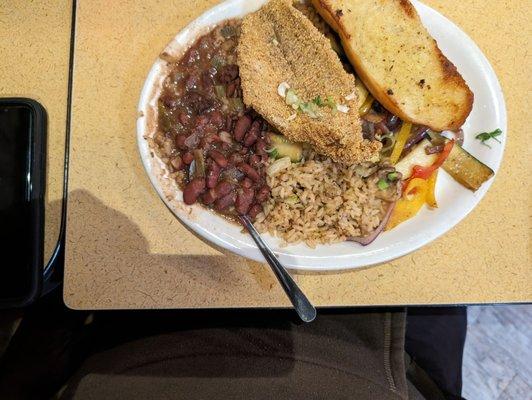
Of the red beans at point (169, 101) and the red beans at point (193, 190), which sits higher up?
the red beans at point (169, 101)

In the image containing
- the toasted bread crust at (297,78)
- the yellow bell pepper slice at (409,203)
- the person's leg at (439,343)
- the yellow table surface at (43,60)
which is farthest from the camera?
the person's leg at (439,343)

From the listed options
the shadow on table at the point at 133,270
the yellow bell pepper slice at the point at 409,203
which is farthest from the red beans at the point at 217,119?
the yellow bell pepper slice at the point at 409,203

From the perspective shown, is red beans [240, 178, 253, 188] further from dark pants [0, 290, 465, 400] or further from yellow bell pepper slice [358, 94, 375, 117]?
dark pants [0, 290, 465, 400]

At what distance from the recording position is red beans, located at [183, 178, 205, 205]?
1.57 m

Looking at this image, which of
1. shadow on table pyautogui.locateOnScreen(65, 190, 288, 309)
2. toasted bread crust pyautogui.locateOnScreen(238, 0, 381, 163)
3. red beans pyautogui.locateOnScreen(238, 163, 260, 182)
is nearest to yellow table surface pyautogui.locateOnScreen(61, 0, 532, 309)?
shadow on table pyautogui.locateOnScreen(65, 190, 288, 309)

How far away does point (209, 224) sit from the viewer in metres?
1.59

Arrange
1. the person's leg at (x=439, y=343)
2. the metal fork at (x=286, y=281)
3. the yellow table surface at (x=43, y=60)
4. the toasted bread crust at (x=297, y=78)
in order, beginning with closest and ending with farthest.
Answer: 1. the metal fork at (x=286, y=281)
2. the toasted bread crust at (x=297, y=78)
3. the yellow table surface at (x=43, y=60)
4. the person's leg at (x=439, y=343)

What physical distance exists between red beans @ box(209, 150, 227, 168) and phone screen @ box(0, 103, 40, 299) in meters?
0.69

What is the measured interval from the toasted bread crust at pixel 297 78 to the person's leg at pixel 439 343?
1.09m

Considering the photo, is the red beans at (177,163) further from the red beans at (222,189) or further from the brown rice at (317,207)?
the brown rice at (317,207)

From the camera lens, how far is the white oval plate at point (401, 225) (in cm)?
158

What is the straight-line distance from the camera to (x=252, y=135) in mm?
1604

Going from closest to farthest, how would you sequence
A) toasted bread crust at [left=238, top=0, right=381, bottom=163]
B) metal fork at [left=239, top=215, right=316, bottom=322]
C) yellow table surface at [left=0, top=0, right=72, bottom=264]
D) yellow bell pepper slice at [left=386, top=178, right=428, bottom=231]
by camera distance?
metal fork at [left=239, top=215, right=316, bottom=322] < toasted bread crust at [left=238, top=0, right=381, bottom=163] < yellow bell pepper slice at [left=386, top=178, right=428, bottom=231] < yellow table surface at [left=0, top=0, right=72, bottom=264]

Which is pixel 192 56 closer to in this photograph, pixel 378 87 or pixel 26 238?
pixel 378 87
